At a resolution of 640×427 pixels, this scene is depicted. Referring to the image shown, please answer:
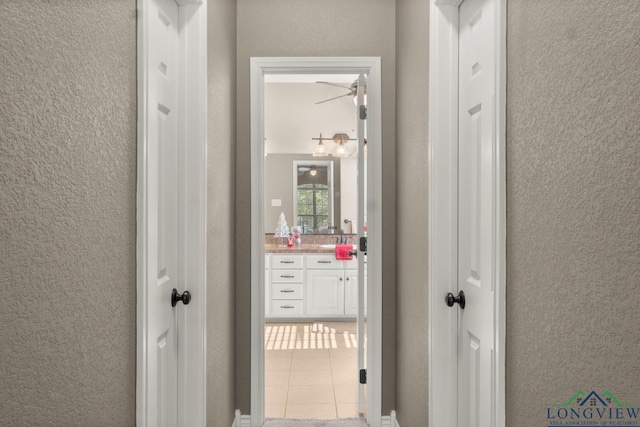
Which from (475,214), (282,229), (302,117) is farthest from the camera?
(302,117)

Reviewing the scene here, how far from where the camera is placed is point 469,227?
171 cm

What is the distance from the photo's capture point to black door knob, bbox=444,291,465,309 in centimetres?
178

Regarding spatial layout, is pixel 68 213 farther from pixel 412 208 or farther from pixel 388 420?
pixel 388 420

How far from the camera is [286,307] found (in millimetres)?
5168

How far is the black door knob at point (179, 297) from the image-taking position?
176 cm

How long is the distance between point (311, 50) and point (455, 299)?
1596 mm

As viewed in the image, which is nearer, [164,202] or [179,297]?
[164,202]

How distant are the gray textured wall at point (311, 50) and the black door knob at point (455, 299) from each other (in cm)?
78

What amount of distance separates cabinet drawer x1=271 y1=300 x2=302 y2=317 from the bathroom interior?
1cm

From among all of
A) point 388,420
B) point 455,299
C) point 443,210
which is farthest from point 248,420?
point 443,210

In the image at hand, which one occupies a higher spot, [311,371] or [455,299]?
[455,299]

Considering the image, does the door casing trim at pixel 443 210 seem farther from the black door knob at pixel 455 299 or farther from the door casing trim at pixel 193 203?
the door casing trim at pixel 193 203

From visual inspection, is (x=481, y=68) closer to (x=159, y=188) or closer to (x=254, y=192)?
(x=159, y=188)

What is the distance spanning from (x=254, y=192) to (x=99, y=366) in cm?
165
